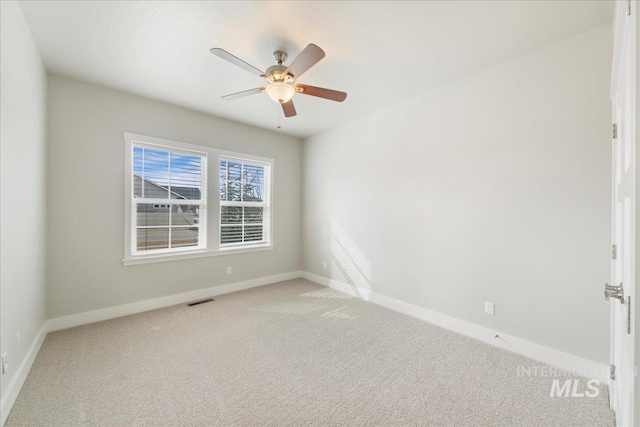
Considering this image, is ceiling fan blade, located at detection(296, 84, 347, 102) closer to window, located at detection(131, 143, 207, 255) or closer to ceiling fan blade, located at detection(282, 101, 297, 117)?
ceiling fan blade, located at detection(282, 101, 297, 117)

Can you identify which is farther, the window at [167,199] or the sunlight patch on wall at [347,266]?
the sunlight patch on wall at [347,266]

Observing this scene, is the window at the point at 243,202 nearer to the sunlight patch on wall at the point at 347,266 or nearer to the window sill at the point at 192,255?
the window sill at the point at 192,255

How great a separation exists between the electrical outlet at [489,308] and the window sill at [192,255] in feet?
10.7

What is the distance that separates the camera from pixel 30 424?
162 centimetres

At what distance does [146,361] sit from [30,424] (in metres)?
0.71

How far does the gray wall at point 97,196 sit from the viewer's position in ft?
9.38

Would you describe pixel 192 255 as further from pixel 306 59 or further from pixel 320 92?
pixel 306 59

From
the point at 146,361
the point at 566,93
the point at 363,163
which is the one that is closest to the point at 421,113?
the point at 363,163

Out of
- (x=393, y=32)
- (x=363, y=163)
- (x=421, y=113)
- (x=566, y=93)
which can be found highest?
(x=393, y=32)

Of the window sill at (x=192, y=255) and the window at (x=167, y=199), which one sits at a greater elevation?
the window at (x=167, y=199)

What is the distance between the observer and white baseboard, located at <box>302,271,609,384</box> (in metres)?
2.10

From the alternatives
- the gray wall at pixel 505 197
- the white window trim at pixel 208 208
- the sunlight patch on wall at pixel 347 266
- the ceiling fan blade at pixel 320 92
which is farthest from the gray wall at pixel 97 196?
the gray wall at pixel 505 197

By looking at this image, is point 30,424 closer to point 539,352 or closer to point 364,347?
point 364,347

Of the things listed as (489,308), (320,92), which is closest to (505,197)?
(489,308)
